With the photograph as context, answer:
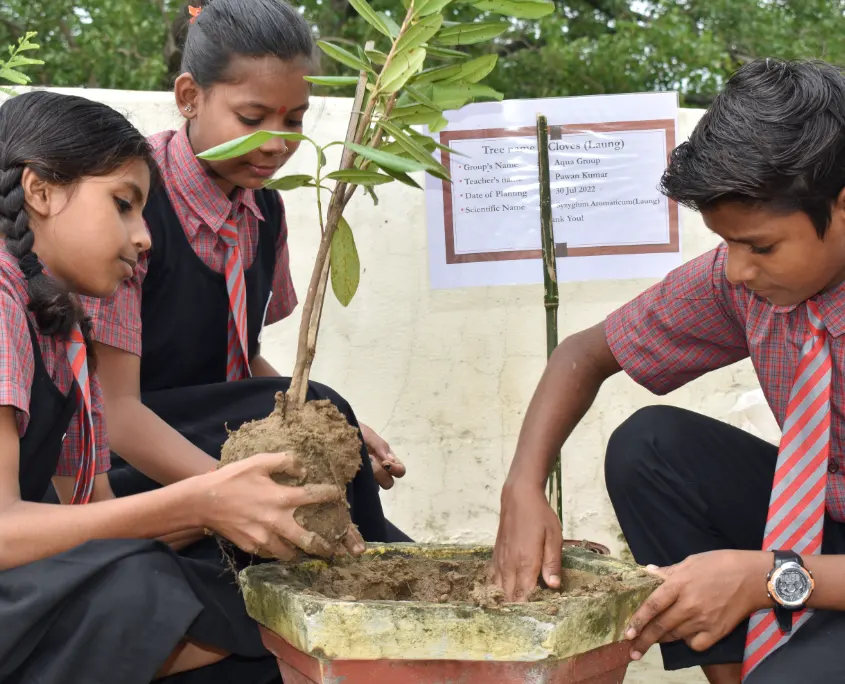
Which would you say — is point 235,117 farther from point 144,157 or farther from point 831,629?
point 831,629

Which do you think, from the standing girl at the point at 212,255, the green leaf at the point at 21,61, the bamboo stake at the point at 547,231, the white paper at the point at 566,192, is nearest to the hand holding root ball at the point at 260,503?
the standing girl at the point at 212,255

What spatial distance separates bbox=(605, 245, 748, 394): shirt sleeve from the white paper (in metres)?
0.99

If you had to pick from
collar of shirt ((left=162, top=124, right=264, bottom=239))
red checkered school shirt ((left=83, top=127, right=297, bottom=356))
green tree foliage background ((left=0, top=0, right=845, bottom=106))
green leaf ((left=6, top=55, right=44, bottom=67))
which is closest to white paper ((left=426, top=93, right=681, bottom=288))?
red checkered school shirt ((left=83, top=127, right=297, bottom=356))

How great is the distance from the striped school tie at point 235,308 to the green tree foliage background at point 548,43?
3.44m

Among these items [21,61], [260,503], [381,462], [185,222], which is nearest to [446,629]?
[260,503]

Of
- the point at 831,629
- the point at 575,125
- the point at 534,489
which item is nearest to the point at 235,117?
the point at 534,489

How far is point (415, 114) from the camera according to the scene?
183cm

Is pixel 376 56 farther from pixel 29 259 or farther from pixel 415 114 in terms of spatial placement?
pixel 29 259

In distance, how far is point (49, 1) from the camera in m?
6.27

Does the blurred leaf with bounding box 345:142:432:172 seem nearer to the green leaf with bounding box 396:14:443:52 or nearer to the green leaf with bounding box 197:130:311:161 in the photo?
the green leaf with bounding box 197:130:311:161

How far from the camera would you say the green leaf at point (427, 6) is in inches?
69.1

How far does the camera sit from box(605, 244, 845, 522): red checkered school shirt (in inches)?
79.0

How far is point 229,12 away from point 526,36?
5.49m

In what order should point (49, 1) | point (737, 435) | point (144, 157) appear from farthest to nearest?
point (49, 1) → point (737, 435) → point (144, 157)
